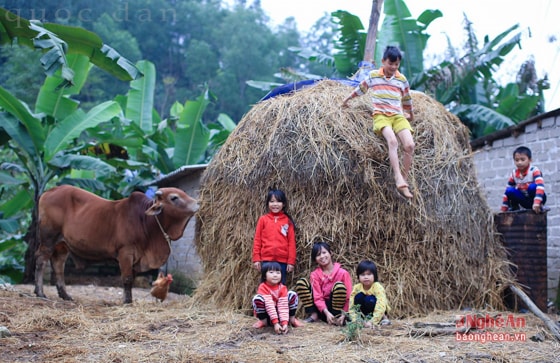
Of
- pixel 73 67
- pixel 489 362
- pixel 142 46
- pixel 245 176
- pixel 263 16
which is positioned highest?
pixel 263 16

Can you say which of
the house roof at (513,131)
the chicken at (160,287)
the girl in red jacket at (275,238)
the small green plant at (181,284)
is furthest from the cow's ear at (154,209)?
the house roof at (513,131)

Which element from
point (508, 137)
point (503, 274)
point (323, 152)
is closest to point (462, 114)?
point (508, 137)

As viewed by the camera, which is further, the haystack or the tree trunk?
the tree trunk

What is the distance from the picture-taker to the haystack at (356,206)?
234 inches

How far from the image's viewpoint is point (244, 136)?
6.89 m

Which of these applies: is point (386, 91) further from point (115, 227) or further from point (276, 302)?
point (115, 227)

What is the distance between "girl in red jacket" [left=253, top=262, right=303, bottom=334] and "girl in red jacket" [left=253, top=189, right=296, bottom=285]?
260 millimetres

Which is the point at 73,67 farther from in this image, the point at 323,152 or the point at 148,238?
the point at 323,152

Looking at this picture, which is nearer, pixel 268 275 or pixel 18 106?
pixel 268 275

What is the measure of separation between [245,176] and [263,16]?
45.5 meters

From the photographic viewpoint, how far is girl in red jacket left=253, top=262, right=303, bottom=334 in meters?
5.14

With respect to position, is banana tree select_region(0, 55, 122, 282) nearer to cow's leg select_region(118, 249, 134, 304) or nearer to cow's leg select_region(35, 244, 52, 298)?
cow's leg select_region(35, 244, 52, 298)

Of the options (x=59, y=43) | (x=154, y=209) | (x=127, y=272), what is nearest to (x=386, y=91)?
(x=154, y=209)

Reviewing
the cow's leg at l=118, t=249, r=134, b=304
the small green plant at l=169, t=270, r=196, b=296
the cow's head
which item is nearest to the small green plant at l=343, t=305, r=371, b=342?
the cow's head
